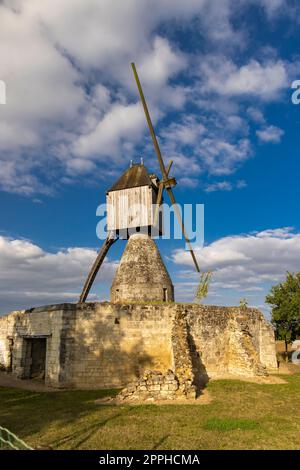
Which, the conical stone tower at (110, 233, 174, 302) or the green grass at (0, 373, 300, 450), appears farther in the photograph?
the conical stone tower at (110, 233, 174, 302)

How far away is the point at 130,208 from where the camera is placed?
66.3 feet

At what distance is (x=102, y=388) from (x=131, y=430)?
592 cm

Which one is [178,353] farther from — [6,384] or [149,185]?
[149,185]

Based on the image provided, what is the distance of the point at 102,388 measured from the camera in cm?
1377

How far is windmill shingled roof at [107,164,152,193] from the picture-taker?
20.4m

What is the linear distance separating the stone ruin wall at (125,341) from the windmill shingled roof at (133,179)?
8002 millimetres

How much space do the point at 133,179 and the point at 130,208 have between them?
1.95m

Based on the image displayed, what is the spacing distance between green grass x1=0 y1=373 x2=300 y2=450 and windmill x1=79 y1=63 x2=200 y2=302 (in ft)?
31.2

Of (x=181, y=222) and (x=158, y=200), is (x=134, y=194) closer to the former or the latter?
(x=158, y=200)

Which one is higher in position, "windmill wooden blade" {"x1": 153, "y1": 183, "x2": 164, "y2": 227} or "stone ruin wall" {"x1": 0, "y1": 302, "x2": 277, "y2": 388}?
"windmill wooden blade" {"x1": 153, "y1": 183, "x2": 164, "y2": 227}

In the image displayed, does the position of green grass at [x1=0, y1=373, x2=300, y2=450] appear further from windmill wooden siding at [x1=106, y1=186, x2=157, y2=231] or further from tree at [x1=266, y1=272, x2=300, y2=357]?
tree at [x1=266, y1=272, x2=300, y2=357]

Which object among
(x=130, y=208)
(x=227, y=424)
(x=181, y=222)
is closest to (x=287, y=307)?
(x=181, y=222)

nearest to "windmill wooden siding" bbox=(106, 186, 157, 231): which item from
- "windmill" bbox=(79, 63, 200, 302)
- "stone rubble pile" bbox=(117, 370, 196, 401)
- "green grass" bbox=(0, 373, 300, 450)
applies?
"windmill" bbox=(79, 63, 200, 302)
